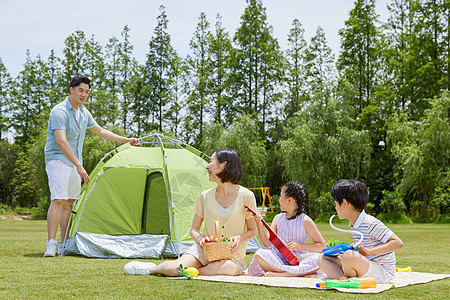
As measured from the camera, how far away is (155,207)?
7699mm

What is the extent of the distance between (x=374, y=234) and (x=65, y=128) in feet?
13.2

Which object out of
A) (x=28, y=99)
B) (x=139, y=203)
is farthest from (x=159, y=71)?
(x=139, y=203)

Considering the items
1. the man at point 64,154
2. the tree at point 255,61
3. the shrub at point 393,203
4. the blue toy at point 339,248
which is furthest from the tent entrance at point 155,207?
the tree at point 255,61

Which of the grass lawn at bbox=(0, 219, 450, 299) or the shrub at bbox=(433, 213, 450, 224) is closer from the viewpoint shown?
the grass lawn at bbox=(0, 219, 450, 299)

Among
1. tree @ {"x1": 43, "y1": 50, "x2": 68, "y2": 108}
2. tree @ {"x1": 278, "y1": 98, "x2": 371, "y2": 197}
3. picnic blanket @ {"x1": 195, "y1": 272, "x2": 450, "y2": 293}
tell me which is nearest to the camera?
picnic blanket @ {"x1": 195, "y1": 272, "x2": 450, "y2": 293}

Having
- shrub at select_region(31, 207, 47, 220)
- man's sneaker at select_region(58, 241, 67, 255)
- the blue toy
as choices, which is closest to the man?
man's sneaker at select_region(58, 241, 67, 255)

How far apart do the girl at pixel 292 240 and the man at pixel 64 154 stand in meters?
2.50

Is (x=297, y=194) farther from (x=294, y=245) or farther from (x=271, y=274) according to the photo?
(x=271, y=274)

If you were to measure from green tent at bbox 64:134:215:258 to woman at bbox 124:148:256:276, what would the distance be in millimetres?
2013

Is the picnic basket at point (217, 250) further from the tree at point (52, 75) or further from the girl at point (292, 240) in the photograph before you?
the tree at point (52, 75)

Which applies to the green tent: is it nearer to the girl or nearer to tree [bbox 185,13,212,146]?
the girl

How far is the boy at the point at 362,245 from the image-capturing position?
11.4 feet

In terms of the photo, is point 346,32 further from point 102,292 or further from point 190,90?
point 102,292

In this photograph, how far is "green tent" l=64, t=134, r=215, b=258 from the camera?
6.38 meters
